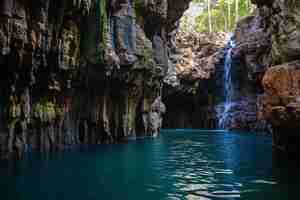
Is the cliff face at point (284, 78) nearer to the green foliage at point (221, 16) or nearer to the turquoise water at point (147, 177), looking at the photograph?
the turquoise water at point (147, 177)

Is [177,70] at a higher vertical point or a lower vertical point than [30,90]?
higher

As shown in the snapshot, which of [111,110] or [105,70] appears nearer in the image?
A: [105,70]

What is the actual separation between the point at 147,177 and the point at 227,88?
39203mm

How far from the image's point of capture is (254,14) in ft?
147

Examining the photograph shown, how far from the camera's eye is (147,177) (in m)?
14.0

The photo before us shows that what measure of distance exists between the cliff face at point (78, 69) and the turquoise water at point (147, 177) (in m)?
2.84

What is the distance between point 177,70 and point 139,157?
32315 mm

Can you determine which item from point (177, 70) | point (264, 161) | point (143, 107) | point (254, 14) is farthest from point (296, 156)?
point (177, 70)

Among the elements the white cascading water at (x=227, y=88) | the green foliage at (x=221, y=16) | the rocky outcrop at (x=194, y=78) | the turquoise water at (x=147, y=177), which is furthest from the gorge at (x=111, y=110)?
the green foliage at (x=221, y=16)

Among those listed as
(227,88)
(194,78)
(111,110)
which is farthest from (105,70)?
(227,88)

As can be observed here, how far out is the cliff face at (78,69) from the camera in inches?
686

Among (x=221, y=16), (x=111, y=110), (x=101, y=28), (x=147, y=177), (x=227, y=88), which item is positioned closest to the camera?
(x=147, y=177)

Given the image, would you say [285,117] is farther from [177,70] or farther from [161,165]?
[177,70]

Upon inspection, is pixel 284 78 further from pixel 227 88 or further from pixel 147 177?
pixel 227 88
